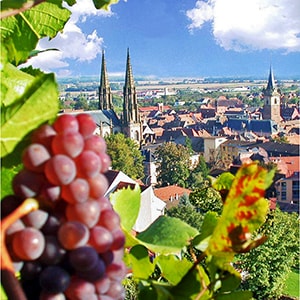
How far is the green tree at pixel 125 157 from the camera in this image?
11055 mm

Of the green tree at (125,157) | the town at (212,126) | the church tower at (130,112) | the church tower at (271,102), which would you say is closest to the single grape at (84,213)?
the town at (212,126)

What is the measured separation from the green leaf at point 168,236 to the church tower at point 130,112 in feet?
45.9

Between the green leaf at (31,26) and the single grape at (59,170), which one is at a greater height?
the green leaf at (31,26)

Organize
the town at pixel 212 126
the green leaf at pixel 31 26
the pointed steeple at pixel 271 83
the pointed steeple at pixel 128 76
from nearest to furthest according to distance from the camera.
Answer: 1. the green leaf at pixel 31 26
2. the town at pixel 212 126
3. the pointed steeple at pixel 128 76
4. the pointed steeple at pixel 271 83

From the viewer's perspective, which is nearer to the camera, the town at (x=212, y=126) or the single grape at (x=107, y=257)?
the single grape at (x=107, y=257)

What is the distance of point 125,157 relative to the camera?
11.2 metres

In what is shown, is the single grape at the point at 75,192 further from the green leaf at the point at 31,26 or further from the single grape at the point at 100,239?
the green leaf at the point at 31,26

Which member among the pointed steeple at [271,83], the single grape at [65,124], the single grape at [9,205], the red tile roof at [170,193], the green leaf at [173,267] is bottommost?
the red tile roof at [170,193]

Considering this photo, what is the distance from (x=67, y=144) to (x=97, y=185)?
0.02 meters

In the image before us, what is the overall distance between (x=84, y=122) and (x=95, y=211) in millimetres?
29

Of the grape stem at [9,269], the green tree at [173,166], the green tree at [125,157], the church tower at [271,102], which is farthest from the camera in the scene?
the church tower at [271,102]

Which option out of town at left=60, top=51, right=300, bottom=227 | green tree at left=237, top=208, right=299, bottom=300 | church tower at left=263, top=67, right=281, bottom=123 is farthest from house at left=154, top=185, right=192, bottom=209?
church tower at left=263, top=67, right=281, bottom=123

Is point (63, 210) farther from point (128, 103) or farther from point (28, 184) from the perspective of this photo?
point (128, 103)

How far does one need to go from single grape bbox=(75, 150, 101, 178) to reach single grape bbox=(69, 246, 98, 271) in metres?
0.02
